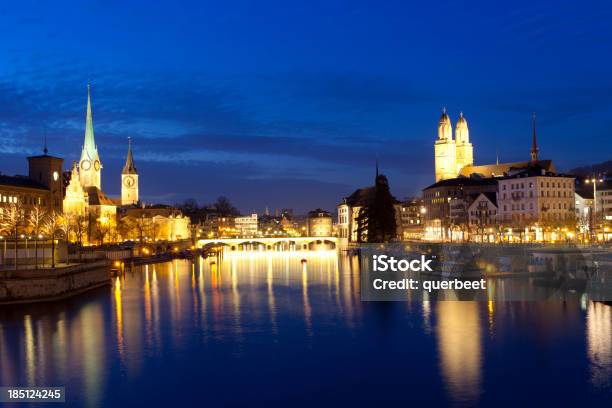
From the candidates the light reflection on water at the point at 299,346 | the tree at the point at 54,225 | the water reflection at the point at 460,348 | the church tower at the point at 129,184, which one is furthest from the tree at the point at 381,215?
the church tower at the point at 129,184

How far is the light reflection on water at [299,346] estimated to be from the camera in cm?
2180

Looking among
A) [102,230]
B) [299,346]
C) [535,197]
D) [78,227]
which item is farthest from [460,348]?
[102,230]

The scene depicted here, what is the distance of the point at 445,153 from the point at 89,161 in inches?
2383

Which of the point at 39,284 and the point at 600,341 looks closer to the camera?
the point at 600,341

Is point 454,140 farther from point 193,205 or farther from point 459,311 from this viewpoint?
point 459,311

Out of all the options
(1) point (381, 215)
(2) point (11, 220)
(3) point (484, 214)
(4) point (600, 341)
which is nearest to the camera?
(4) point (600, 341)

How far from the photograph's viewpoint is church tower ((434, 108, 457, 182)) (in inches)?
5032

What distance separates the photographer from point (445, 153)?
128 meters

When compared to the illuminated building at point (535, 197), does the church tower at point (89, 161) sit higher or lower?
higher

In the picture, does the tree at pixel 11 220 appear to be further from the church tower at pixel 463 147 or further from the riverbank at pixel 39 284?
the church tower at pixel 463 147

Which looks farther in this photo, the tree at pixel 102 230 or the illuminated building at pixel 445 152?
the illuminated building at pixel 445 152

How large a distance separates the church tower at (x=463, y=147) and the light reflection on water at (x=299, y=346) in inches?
3646

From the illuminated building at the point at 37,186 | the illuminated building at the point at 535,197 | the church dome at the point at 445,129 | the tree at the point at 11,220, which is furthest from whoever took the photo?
the church dome at the point at 445,129

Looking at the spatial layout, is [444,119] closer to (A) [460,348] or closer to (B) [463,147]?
(B) [463,147]
